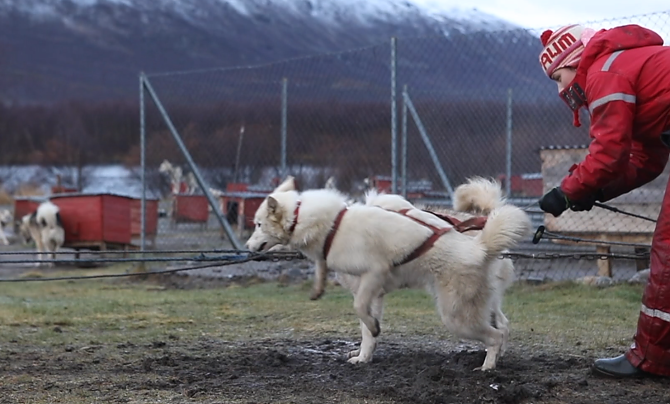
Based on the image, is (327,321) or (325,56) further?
(325,56)

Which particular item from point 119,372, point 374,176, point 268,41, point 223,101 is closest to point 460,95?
point 374,176

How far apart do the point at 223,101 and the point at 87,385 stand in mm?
6326

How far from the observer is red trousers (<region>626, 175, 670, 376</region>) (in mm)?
3680

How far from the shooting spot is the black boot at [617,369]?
152 inches

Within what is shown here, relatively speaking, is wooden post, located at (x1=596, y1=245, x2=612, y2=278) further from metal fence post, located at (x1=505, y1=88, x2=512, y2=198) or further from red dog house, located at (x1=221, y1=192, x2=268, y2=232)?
red dog house, located at (x1=221, y1=192, x2=268, y2=232)

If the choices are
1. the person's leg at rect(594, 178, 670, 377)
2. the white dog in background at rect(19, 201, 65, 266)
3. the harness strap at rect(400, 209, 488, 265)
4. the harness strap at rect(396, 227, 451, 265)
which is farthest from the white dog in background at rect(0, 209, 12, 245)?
the person's leg at rect(594, 178, 670, 377)

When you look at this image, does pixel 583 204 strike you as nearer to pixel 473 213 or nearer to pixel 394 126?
pixel 473 213

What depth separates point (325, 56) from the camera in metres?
8.55

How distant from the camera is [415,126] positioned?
849 cm

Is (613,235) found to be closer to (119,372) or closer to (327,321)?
(327,321)

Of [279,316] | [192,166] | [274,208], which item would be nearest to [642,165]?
[274,208]

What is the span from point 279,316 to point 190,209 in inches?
240

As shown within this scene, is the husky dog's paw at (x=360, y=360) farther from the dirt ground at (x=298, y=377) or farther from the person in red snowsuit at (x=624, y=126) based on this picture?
the person in red snowsuit at (x=624, y=126)

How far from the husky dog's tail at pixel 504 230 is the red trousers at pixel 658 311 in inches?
23.3
